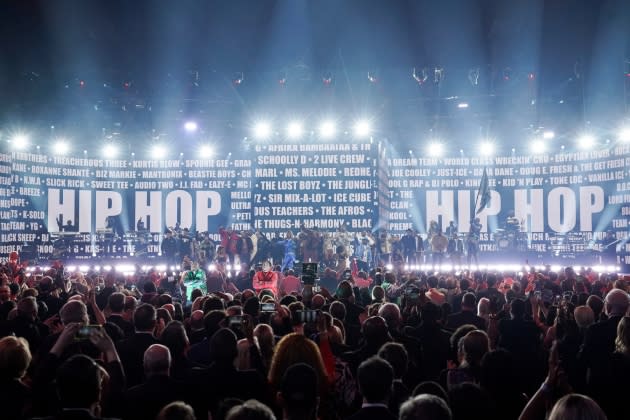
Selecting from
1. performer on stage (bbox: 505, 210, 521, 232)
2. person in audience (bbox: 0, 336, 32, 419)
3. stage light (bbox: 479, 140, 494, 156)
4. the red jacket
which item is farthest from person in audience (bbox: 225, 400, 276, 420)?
stage light (bbox: 479, 140, 494, 156)

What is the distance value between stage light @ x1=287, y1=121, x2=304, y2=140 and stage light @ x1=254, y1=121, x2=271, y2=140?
103cm

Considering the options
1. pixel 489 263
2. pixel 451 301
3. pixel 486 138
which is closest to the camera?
pixel 451 301

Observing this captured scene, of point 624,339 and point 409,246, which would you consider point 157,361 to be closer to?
point 624,339

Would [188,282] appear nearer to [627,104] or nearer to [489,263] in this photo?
[627,104]

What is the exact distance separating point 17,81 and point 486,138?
2415 cm

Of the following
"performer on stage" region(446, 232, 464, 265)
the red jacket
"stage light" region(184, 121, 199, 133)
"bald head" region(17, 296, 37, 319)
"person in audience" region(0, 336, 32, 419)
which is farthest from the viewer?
"stage light" region(184, 121, 199, 133)

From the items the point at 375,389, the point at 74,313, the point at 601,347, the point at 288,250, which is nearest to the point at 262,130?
the point at 288,250

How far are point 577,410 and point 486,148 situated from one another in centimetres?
3607

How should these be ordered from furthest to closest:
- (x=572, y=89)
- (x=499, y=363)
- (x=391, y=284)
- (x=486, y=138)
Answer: (x=486, y=138) < (x=572, y=89) < (x=391, y=284) < (x=499, y=363)

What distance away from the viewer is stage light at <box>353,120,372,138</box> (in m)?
32.1

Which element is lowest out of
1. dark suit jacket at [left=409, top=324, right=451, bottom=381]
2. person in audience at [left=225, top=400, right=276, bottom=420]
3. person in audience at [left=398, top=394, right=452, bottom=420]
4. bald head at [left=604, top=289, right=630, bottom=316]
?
dark suit jacket at [left=409, top=324, right=451, bottom=381]

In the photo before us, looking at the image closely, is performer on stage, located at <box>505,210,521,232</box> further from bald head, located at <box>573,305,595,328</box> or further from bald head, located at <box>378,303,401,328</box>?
bald head, located at <box>378,303,401,328</box>

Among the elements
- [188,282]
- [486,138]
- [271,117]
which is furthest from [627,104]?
[188,282]

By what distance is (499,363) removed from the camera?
4.73 m
